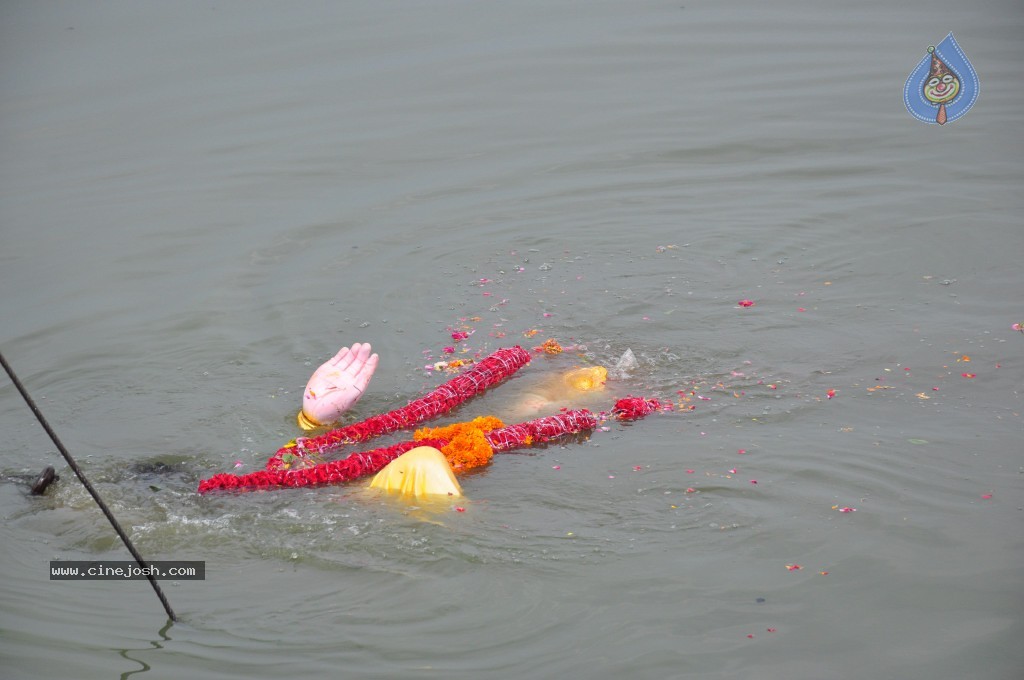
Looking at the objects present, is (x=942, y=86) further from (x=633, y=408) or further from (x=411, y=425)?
(x=411, y=425)

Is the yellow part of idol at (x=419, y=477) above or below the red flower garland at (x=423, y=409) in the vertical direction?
below

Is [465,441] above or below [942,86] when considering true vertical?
below

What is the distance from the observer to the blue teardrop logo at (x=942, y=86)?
6.78m

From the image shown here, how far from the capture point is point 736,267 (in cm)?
599

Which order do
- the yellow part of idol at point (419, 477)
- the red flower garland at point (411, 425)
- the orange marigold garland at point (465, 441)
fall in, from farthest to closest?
the orange marigold garland at point (465, 441) < the red flower garland at point (411, 425) < the yellow part of idol at point (419, 477)

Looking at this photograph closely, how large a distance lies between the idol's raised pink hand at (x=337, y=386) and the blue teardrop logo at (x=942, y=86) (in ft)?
13.2

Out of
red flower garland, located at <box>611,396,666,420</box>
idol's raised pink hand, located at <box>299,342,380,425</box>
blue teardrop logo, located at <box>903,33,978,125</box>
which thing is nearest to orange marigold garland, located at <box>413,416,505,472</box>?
idol's raised pink hand, located at <box>299,342,380,425</box>

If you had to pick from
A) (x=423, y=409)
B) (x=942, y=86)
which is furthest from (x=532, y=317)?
(x=942, y=86)

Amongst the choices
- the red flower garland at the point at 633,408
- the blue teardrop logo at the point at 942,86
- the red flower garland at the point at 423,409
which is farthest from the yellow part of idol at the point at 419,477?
the blue teardrop logo at the point at 942,86

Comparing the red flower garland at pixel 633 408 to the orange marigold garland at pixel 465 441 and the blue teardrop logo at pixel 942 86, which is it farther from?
the blue teardrop logo at pixel 942 86

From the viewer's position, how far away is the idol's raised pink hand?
4.66 meters

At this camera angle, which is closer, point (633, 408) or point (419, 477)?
point (419, 477)

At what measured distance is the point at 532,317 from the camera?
5.61 metres

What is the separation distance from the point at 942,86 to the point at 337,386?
4454 millimetres
